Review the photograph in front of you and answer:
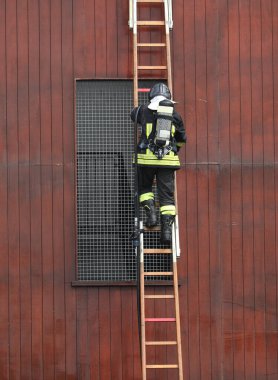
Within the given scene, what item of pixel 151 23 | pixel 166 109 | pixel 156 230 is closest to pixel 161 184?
pixel 156 230

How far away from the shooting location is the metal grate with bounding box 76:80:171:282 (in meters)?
9.95

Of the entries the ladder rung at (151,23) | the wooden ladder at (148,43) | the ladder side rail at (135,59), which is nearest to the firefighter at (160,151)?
the ladder side rail at (135,59)

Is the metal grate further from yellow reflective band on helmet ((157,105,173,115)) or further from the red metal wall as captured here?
yellow reflective band on helmet ((157,105,173,115))

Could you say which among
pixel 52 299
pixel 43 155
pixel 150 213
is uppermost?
pixel 43 155

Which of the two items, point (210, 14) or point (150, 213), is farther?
point (210, 14)

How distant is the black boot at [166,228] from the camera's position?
8.91 meters

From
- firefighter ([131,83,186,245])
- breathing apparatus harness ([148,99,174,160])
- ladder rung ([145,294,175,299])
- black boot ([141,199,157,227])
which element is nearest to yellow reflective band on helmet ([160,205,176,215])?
firefighter ([131,83,186,245])

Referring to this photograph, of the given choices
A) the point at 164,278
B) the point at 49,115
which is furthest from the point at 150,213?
the point at 49,115

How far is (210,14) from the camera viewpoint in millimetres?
10016

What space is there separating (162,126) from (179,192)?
1.44 metres

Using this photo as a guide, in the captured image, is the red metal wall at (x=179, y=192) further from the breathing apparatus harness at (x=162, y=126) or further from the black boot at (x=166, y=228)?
the breathing apparatus harness at (x=162, y=126)

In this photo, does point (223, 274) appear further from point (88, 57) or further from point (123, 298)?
point (88, 57)

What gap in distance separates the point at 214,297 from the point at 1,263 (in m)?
2.47

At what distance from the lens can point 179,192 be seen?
994 cm
